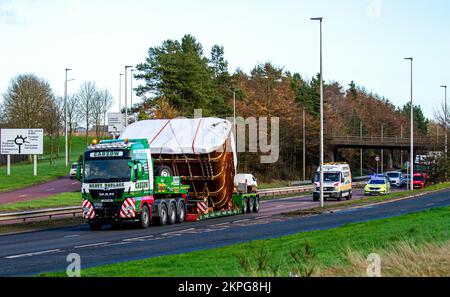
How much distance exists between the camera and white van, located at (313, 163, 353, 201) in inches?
2082

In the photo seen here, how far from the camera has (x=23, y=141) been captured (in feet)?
221

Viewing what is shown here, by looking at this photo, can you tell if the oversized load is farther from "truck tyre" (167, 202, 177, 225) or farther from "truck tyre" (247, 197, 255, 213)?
"truck tyre" (247, 197, 255, 213)

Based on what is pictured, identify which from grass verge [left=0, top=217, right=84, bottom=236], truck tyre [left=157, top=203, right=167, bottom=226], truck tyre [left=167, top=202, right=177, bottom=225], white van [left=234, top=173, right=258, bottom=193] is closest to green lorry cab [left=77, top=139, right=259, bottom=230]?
truck tyre [left=157, top=203, right=167, bottom=226]

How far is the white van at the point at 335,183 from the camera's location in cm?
5288

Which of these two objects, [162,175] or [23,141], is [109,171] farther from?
[23,141]

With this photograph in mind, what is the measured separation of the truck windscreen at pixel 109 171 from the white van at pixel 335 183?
25.5 metres

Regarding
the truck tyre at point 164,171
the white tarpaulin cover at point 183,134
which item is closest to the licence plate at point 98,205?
the truck tyre at point 164,171

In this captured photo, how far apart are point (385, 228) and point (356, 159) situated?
358 feet

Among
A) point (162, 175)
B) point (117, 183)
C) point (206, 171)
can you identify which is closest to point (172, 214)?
point (162, 175)

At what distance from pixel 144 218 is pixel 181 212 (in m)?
3.39

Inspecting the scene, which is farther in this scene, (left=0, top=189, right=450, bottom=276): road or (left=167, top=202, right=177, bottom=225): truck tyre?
(left=167, top=202, right=177, bottom=225): truck tyre

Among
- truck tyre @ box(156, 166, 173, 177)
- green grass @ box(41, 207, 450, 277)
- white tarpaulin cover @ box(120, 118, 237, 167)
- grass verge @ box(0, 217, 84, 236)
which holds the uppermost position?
white tarpaulin cover @ box(120, 118, 237, 167)

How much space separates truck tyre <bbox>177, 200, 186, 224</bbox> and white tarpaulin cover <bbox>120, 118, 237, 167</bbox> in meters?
2.42
